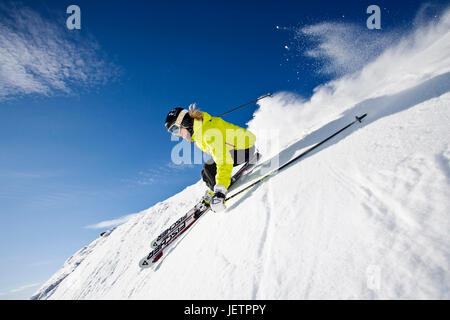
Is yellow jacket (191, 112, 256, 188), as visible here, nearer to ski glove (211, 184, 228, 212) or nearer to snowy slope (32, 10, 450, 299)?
ski glove (211, 184, 228, 212)

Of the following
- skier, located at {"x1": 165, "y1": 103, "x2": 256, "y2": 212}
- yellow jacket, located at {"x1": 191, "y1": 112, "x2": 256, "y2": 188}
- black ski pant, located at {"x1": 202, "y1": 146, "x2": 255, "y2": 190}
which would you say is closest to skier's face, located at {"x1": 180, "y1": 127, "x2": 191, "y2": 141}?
skier, located at {"x1": 165, "y1": 103, "x2": 256, "y2": 212}

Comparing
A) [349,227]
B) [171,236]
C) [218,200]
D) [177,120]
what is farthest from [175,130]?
[349,227]

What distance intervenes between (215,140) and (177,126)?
1243 millimetres

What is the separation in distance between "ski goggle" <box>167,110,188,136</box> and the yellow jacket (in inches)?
15.6

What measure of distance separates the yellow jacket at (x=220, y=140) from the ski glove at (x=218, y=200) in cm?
14

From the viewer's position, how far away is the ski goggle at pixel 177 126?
4.61 m

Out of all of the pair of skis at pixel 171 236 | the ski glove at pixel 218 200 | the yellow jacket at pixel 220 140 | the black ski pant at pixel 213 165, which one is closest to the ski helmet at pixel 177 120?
the yellow jacket at pixel 220 140

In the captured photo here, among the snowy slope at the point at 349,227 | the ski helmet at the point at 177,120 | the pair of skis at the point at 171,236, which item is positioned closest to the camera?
the snowy slope at the point at 349,227

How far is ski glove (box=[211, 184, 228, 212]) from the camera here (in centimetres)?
355

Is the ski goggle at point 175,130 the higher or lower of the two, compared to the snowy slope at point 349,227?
higher

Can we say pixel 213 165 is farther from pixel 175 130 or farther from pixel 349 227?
pixel 349 227

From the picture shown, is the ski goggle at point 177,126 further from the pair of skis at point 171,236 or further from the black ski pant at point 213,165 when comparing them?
the pair of skis at point 171,236

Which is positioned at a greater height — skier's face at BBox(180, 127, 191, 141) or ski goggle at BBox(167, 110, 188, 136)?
ski goggle at BBox(167, 110, 188, 136)
